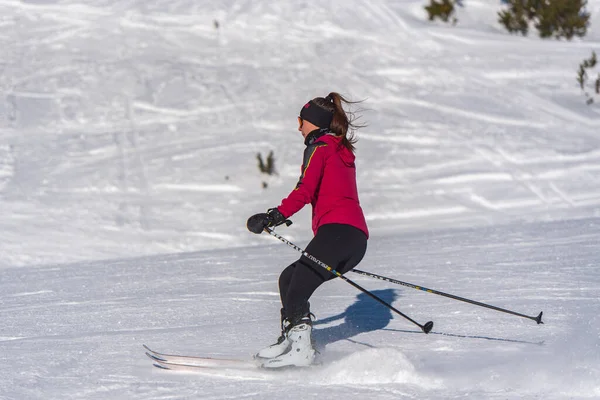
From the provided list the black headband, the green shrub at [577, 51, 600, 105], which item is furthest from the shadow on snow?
the green shrub at [577, 51, 600, 105]

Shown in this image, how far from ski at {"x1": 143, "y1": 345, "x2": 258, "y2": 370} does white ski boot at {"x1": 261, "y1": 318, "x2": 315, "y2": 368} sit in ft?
0.36

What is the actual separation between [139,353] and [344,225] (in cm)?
128

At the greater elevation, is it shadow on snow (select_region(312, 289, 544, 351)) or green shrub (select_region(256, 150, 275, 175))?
shadow on snow (select_region(312, 289, 544, 351))

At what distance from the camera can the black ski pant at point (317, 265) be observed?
3.63 metres

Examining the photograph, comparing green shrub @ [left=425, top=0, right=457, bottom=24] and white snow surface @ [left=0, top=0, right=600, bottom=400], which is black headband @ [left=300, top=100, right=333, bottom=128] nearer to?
white snow surface @ [left=0, top=0, right=600, bottom=400]

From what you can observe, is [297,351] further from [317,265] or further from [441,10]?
[441,10]

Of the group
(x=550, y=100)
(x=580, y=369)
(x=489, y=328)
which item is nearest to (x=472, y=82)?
(x=550, y=100)

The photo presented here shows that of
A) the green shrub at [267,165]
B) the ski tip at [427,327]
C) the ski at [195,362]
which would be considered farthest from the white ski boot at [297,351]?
the green shrub at [267,165]

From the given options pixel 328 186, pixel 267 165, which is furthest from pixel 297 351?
pixel 267 165

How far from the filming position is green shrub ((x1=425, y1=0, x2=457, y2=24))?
17.2 meters

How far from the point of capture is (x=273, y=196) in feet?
36.8

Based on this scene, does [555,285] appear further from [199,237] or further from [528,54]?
[528,54]

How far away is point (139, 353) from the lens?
3.88 meters

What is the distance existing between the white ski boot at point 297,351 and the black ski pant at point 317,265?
0.05m
